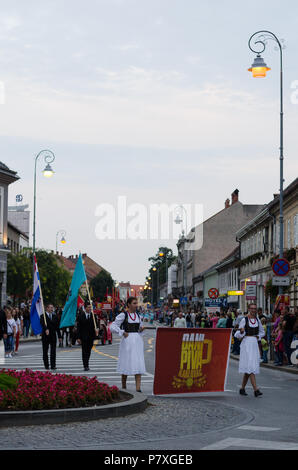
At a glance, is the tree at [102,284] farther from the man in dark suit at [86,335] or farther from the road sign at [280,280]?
the man in dark suit at [86,335]

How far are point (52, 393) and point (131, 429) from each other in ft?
5.13

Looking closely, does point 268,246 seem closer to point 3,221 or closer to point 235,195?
point 3,221

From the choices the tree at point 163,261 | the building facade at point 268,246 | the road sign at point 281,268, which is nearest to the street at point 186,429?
the road sign at point 281,268

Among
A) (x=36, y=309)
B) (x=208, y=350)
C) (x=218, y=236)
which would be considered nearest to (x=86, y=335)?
(x=36, y=309)

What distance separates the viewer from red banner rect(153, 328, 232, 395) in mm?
15102

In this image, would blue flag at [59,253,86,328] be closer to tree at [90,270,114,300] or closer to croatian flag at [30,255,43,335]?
croatian flag at [30,255,43,335]

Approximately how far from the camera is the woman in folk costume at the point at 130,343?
15.1m

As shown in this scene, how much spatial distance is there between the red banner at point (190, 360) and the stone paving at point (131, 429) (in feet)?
6.36

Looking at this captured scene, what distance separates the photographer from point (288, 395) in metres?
16.2

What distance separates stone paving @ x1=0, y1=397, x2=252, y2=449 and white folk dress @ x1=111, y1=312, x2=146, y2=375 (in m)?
2.00

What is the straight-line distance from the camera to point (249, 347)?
16438mm
